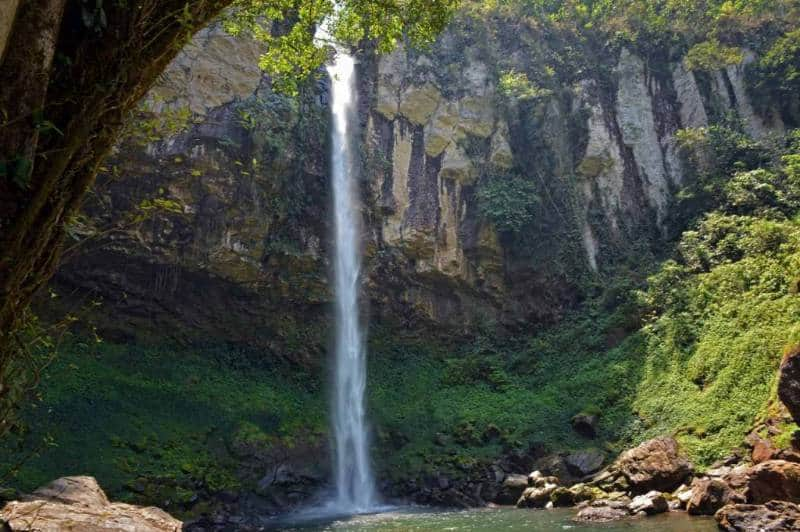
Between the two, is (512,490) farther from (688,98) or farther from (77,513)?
(688,98)

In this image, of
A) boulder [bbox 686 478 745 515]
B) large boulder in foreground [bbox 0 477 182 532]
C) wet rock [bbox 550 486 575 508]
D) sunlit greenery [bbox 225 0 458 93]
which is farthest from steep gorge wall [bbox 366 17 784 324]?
sunlit greenery [bbox 225 0 458 93]

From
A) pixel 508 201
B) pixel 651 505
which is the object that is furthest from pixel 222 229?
pixel 651 505

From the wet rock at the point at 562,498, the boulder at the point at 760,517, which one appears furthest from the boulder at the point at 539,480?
the boulder at the point at 760,517

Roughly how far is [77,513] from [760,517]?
973 cm

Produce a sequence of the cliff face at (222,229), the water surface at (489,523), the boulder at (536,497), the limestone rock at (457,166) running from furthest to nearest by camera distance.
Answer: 1. the limestone rock at (457,166)
2. the cliff face at (222,229)
3. the boulder at (536,497)
4. the water surface at (489,523)

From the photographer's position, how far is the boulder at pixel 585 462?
14.5 meters

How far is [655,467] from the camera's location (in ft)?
40.2

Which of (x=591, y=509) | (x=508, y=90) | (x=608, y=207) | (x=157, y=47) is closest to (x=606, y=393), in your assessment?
(x=591, y=509)

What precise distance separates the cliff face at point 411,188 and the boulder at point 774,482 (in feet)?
40.7

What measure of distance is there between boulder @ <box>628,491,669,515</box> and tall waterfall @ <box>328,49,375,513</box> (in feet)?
28.0

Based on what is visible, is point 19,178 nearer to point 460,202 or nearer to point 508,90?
point 460,202

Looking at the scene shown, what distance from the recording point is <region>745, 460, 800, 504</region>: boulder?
31.0 ft

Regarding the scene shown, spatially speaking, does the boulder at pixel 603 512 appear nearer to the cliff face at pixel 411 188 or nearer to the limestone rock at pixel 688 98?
the cliff face at pixel 411 188

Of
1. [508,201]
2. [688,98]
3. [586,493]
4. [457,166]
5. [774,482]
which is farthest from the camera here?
[688,98]
